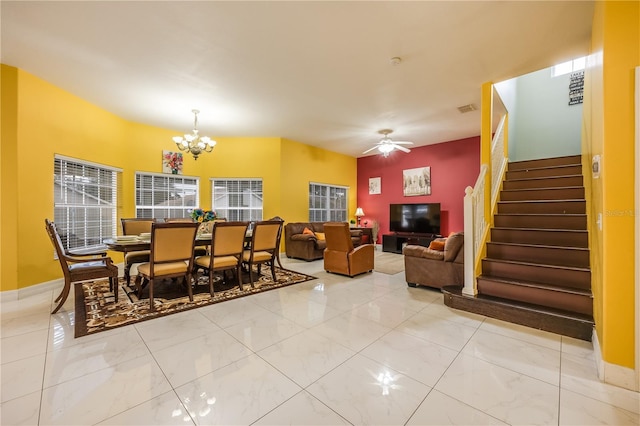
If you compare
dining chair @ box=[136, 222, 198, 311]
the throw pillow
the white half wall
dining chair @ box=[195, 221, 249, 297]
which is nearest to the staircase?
the throw pillow

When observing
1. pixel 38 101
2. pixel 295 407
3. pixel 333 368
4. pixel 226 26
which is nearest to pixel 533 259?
pixel 333 368

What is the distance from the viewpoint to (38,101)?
3691mm

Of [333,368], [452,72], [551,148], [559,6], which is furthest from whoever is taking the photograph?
[551,148]

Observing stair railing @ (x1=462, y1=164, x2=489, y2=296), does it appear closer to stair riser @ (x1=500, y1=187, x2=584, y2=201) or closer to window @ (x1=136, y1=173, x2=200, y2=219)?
stair riser @ (x1=500, y1=187, x2=584, y2=201)

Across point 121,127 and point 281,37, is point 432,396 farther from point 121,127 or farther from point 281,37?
point 121,127

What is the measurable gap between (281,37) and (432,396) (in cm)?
356

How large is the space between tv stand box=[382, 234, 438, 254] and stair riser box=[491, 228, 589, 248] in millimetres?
3239

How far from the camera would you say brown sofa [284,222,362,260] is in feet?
19.6

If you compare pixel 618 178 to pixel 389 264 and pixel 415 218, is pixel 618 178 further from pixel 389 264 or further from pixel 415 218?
pixel 415 218

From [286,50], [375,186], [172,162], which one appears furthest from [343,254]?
[172,162]

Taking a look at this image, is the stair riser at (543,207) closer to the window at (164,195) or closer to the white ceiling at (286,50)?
the white ceiling at (286,50)

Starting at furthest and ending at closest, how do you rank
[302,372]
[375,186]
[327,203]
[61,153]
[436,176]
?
[375,186]
[327,203]
[436,176]
[61,153]
[302,372]

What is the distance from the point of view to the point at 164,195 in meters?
5.98

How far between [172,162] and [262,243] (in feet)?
12.0
